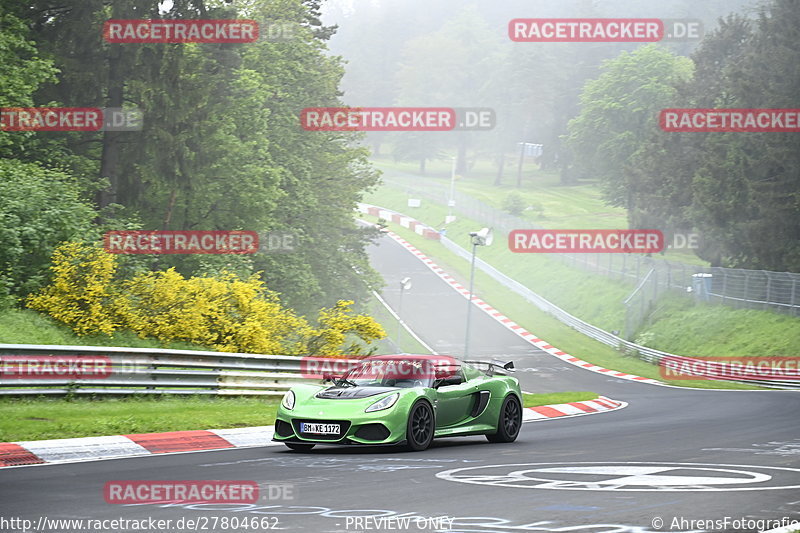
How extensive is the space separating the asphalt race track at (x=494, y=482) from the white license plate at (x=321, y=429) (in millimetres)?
305

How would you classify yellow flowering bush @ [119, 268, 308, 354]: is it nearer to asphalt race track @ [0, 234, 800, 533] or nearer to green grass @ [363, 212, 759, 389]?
asphalt race track @ [0, 234, 800, 533]

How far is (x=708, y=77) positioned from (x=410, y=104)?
270ft

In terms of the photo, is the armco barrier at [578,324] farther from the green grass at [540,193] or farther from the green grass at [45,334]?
the green grass at [45,334]

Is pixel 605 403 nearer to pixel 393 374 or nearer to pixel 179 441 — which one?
pixel 393 374

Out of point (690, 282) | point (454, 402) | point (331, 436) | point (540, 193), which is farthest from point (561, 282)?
point (331, 436)

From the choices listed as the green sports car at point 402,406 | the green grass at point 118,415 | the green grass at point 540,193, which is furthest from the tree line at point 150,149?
the green grass at point 540,193

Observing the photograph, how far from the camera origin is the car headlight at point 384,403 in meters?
12.9

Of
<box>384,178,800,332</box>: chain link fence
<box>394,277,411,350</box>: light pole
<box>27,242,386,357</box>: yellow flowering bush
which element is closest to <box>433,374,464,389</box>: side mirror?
Result: <box>27,242,386,357</box>: yellow flowering bush

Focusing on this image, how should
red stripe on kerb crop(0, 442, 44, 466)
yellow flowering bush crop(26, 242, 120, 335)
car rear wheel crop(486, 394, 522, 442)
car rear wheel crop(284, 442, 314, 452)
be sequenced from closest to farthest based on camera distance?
red stripe on kerb crop(0, 442, 44, 466) < car rear wheel crop(284, 442, 314, 452) < car rear wheel crop(486, 394, 522, 442) < yellow flowering bush crop(26, 242, 120, 335)

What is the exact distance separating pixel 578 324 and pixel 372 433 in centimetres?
4841

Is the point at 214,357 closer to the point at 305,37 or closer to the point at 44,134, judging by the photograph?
A: the point at 44,134

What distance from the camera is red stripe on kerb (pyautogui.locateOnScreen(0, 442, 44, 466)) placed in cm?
1096

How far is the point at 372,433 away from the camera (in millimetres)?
12844

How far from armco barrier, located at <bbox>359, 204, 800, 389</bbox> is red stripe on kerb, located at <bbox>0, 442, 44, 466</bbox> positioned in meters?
34.1
